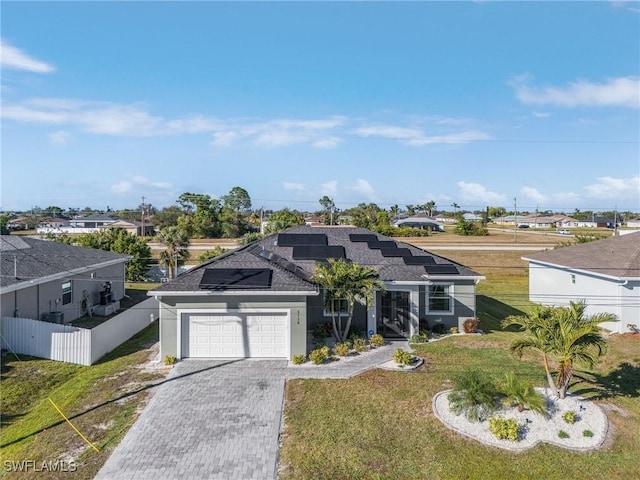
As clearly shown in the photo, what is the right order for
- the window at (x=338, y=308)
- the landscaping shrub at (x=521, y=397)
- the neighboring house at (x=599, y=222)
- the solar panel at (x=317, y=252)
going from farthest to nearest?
1. the neighboring house at (x=599, y=222)
2. the solar panel at (x=317, y=252)
3. the window at (x=338, y=308)
4. the landscaping shrub at (x=521, y=397)

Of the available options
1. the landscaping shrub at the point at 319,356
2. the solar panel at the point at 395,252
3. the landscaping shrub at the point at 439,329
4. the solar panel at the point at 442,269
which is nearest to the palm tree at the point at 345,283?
the landscaping shrub at the point at 319,356

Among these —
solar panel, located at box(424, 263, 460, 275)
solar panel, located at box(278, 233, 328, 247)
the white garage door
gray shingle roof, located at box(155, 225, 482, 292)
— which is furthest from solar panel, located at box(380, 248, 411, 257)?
the white garage door

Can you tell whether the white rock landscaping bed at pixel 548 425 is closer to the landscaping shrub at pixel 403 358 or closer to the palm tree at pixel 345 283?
the landscaping shrub at pixel 403 358

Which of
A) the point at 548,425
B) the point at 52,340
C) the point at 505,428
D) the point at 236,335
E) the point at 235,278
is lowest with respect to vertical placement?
the point at 548,425

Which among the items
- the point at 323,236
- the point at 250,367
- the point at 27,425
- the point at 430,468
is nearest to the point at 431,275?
the point at 323,236

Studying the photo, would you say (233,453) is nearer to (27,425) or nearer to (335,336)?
(27,425)

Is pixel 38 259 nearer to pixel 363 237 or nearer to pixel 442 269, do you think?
pixel 363 237

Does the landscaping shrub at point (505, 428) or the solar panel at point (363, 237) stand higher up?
the solar panel at point (363, 237)

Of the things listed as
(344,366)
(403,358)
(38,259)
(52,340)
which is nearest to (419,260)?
(403,358)
